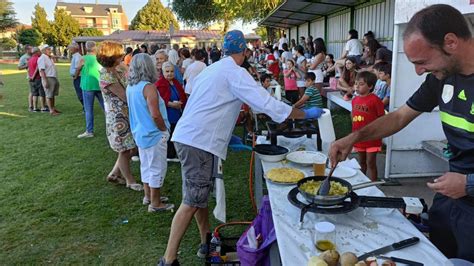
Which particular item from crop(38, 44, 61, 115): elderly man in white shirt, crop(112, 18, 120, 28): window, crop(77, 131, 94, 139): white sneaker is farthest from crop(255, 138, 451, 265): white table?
crop(112, 18, 120, 28): window

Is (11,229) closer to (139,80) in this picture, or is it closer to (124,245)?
(124,245)

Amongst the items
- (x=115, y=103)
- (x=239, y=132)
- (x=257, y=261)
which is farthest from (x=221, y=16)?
(x=257, y=261)

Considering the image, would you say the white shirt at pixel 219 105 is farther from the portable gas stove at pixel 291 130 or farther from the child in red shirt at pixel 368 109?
the child in red shirt at pixel 368 109

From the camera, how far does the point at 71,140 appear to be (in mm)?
7320

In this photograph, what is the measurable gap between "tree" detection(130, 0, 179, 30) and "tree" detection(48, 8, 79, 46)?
10.6 meters

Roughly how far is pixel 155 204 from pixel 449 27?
3372 millimetres

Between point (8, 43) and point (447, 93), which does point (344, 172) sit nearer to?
point (447, 93)

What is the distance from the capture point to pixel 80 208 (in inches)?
167

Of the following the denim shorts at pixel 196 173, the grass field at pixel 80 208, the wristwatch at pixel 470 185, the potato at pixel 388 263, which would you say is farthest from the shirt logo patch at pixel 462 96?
the grass field at pixel 80 208

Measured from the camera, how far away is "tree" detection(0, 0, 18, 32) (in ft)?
174

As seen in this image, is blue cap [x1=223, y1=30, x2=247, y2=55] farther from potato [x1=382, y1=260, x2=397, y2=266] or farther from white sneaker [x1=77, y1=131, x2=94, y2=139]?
white sneaker [x1=77, y1=131, x2=94, y2=139]

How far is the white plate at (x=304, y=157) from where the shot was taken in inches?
105

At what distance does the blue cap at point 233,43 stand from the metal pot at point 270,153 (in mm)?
781

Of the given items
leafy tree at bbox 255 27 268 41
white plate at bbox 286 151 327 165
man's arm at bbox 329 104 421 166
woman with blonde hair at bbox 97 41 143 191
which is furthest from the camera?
leafy tree at bbox 255 27 268 41
